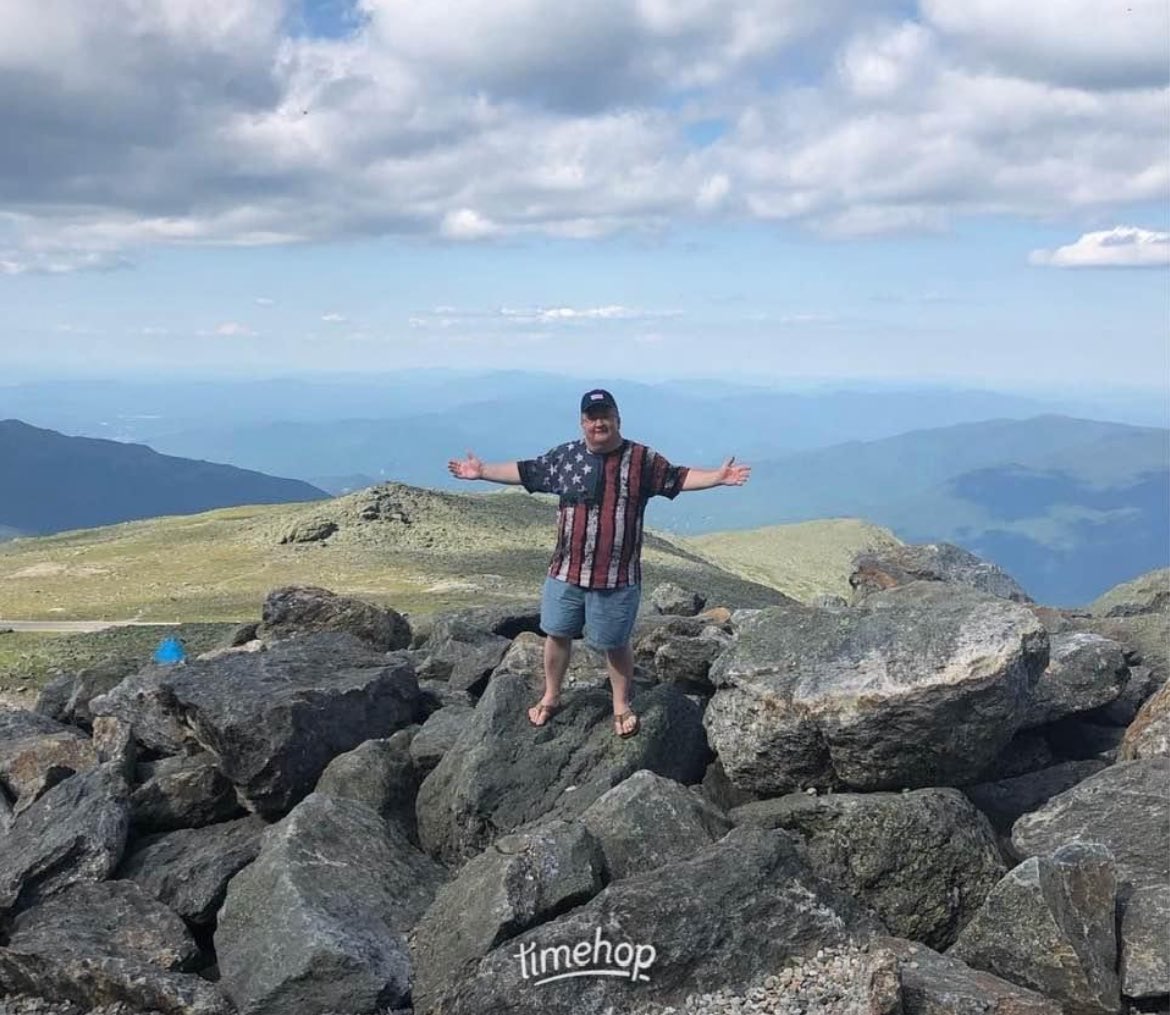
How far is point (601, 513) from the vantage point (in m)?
14.2

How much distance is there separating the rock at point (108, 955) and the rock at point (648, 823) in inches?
178

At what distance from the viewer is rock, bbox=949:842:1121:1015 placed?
10484mm

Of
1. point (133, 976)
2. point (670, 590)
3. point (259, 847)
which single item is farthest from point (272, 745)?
point (670, 590)

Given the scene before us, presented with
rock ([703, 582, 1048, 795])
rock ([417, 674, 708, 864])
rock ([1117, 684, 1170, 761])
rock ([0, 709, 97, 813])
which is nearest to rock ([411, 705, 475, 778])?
rock ([417, 674, 708, 864])

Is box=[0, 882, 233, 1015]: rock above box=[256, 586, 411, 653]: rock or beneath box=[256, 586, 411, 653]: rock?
beneath

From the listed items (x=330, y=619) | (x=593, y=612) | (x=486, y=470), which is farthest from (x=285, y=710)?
(x=330, y=619)

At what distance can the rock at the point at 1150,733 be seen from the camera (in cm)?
1445

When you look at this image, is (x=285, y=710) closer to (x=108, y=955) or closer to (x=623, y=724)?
(x=108, y=955)

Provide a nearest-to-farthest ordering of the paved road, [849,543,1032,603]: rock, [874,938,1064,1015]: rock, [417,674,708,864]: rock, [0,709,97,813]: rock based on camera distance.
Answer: [874,938,1064,1015]: rock < [417,674,708,864]: rock < [0,709,97,813]: rock < [849,543,1032,603]: rock < the paved road

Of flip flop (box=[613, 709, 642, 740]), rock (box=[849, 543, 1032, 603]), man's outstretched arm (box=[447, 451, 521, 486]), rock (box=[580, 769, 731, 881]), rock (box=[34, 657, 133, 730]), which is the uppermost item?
man's outstretched arm (box=[447, 451, 521, 486])

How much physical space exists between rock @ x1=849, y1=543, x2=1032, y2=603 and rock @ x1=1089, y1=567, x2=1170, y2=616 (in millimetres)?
3382

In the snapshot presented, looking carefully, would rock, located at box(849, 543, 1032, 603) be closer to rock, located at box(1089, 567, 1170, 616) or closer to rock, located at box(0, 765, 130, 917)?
rock, located at box(1089, 567, 1170, 616)

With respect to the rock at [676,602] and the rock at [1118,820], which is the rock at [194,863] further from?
the rock at [676,602]

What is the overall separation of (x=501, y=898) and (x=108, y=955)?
460 cm
